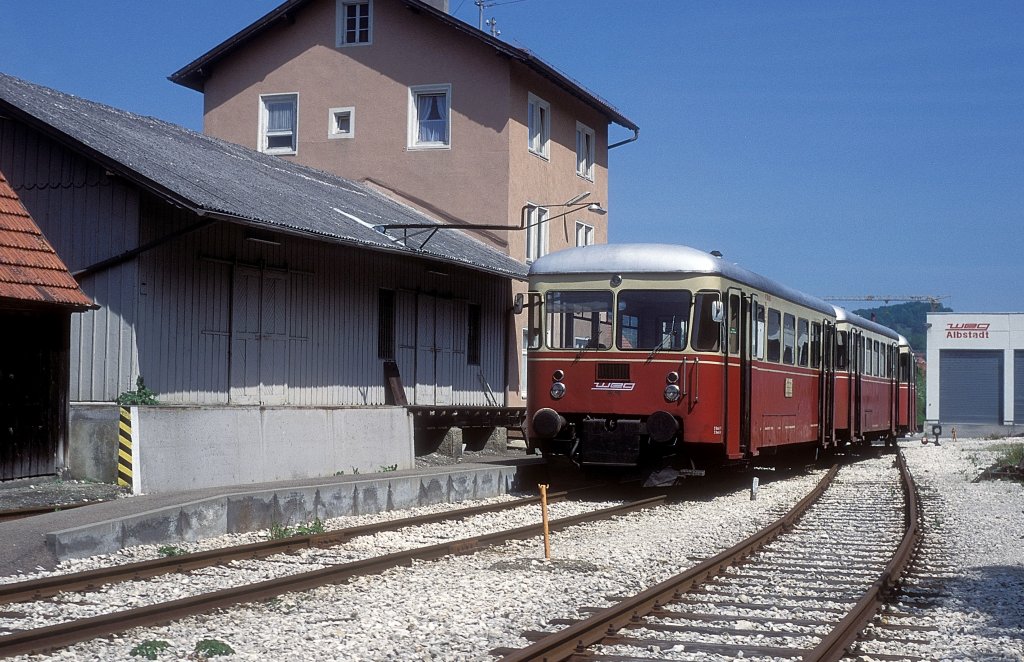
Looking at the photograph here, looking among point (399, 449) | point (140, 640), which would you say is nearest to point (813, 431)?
point (399, 449)

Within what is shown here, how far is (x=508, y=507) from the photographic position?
51.0 feet

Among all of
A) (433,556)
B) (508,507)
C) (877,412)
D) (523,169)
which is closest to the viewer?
(433,556)

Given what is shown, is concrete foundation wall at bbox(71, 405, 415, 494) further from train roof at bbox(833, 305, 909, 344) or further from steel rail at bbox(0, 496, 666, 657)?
train roof at bbox(833, 305, 909, 344)

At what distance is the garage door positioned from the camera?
7825 cm

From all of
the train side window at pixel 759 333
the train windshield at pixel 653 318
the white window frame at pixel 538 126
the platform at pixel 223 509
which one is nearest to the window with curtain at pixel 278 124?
the white window frame at pixel 538 126

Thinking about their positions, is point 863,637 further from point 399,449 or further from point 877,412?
point 877,412

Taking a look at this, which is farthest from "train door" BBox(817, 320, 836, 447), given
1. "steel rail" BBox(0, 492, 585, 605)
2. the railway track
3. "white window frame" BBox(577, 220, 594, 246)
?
"white window frame" BBox(577, 220, 594, 246)

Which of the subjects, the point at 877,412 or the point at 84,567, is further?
the point at 877,412

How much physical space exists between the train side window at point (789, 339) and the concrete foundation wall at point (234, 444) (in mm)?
6259

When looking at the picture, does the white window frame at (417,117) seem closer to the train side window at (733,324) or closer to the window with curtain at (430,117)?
the window with curtain at (430,117)

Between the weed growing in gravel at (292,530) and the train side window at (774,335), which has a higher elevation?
the train side window at (774,335)

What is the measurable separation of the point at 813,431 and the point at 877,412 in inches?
301

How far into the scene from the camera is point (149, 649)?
682 centimetres

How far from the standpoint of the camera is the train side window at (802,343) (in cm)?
2011
